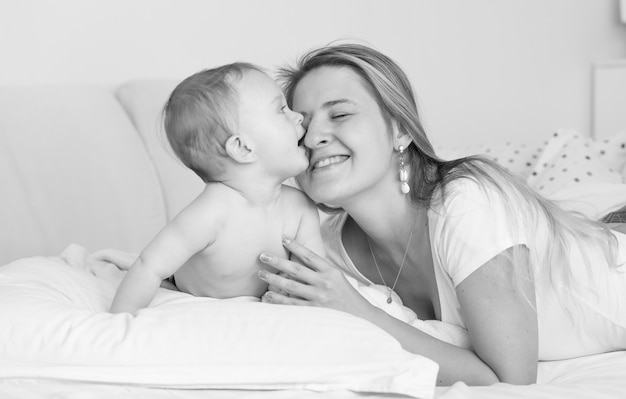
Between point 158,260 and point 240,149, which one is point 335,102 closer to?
point 240,149

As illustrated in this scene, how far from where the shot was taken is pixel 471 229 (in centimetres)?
142

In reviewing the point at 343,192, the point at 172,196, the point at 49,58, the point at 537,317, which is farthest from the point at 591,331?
the point at 49,58

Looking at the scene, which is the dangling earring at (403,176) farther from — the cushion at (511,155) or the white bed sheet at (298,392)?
the cushion at (511,155)

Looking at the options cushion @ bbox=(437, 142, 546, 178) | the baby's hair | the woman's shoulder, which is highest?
the baby's hair

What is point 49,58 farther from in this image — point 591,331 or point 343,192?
point 591,331

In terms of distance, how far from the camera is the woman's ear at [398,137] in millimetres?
1642

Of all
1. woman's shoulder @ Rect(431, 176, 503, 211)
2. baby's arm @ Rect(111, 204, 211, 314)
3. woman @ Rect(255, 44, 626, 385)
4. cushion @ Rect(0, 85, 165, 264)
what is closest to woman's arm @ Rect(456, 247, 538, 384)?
woman @ Rect(255, 44, 626, 385)

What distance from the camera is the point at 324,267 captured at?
140 cm

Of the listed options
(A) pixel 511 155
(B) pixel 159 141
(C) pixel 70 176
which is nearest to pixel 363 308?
(C) pixel 70 176

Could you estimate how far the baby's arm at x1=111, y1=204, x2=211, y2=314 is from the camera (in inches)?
51.8

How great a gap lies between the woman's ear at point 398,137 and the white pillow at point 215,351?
0.54 metres

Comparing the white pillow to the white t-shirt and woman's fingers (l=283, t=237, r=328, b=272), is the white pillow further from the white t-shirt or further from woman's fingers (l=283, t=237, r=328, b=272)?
the white t-shirt

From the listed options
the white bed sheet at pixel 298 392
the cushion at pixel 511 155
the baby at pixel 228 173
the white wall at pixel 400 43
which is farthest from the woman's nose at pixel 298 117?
the cushion at pixel 511 155

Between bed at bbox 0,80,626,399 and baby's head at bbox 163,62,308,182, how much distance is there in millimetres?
235
